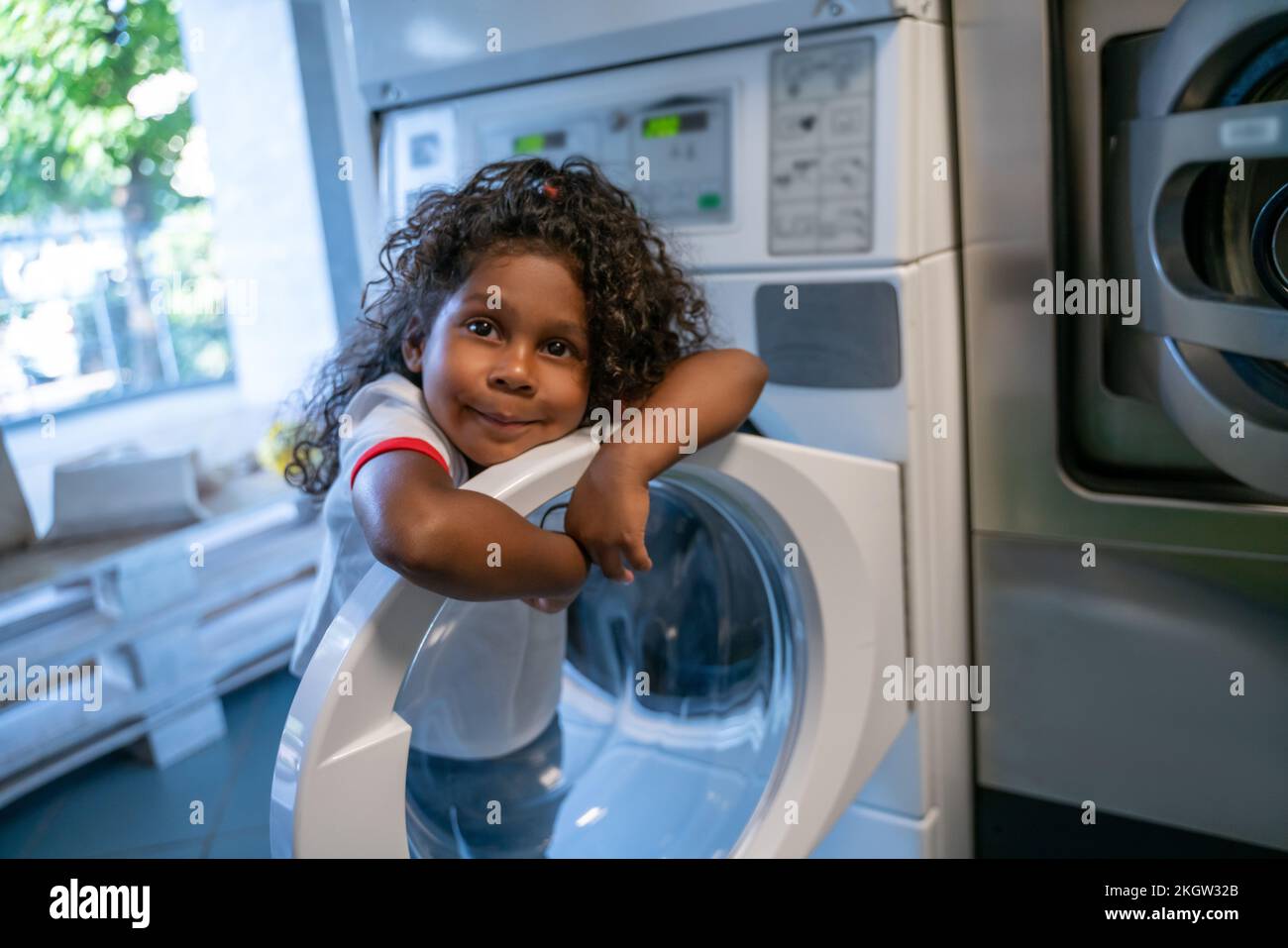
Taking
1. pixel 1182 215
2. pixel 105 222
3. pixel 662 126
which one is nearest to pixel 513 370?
pixel 662 126

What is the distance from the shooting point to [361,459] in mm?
633

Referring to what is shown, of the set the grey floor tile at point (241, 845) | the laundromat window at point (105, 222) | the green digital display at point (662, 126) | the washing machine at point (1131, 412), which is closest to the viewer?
the washing machine at point (1131, 412)

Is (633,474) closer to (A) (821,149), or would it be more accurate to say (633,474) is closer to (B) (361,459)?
(B) (361,459)

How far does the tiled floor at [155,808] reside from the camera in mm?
1336

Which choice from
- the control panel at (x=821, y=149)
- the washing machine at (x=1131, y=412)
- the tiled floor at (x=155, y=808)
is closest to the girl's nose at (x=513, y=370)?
the control panel at (x=821, y=149)

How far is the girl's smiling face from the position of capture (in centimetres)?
68

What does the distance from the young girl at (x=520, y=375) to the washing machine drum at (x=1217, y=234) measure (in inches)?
13.4

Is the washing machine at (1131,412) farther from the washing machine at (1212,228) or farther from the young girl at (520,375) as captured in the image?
the young girl at (520,375)

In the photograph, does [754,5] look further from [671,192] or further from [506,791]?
[506,791]

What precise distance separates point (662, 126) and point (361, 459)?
1.50 ft

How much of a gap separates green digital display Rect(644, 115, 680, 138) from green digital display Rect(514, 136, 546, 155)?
0.12 meters

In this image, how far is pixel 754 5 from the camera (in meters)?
0.81
